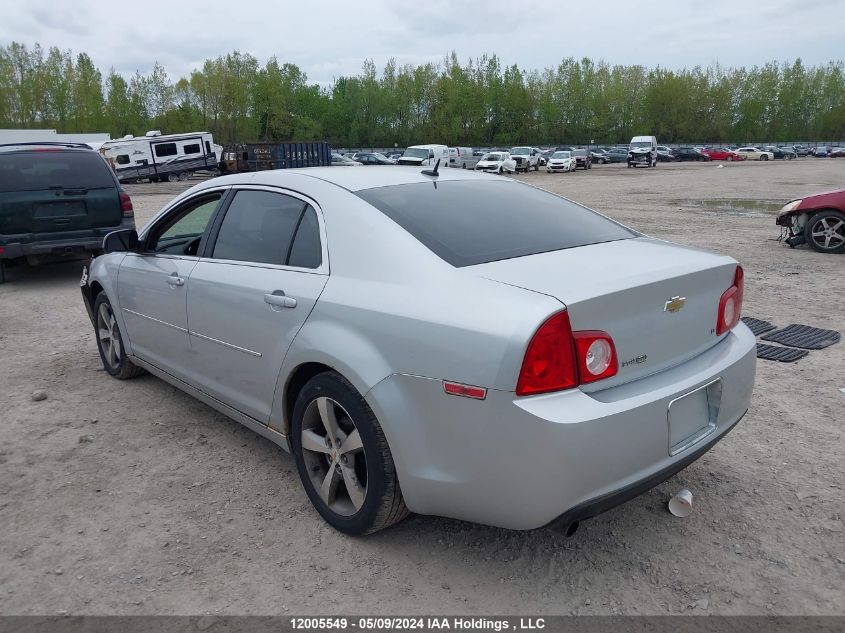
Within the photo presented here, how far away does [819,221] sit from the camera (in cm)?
1073

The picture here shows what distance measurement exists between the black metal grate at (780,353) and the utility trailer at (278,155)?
99.3 ft

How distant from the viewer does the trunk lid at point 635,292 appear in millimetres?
2566

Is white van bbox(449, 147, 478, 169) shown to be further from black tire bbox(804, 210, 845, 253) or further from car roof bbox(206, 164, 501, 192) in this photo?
car roof bbox(206, 164, 501, 192)

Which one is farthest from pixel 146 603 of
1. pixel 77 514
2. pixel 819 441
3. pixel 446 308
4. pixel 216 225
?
pixel 819 441

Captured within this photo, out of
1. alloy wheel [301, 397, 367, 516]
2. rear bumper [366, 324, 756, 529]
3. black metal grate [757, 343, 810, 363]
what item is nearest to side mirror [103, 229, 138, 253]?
alloy wheel [301, 397, 367, 516]

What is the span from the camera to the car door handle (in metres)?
3.22

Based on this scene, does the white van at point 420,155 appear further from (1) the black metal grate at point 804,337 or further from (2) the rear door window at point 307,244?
(2) the rear door window at point 307,244

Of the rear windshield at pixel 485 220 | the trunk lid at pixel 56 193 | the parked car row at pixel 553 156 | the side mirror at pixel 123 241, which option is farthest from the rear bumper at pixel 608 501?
the parked car row at pixel 553 156

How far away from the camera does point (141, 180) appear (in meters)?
38.7

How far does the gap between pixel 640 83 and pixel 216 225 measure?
119932 millimetres

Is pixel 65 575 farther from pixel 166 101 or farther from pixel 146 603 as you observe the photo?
pixel 166 101

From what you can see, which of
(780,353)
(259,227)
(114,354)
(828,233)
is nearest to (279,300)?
(259,227)

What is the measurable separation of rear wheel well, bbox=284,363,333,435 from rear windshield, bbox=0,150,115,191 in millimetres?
7095

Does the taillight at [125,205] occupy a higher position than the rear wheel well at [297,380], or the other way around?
the taillight at [125,205]
